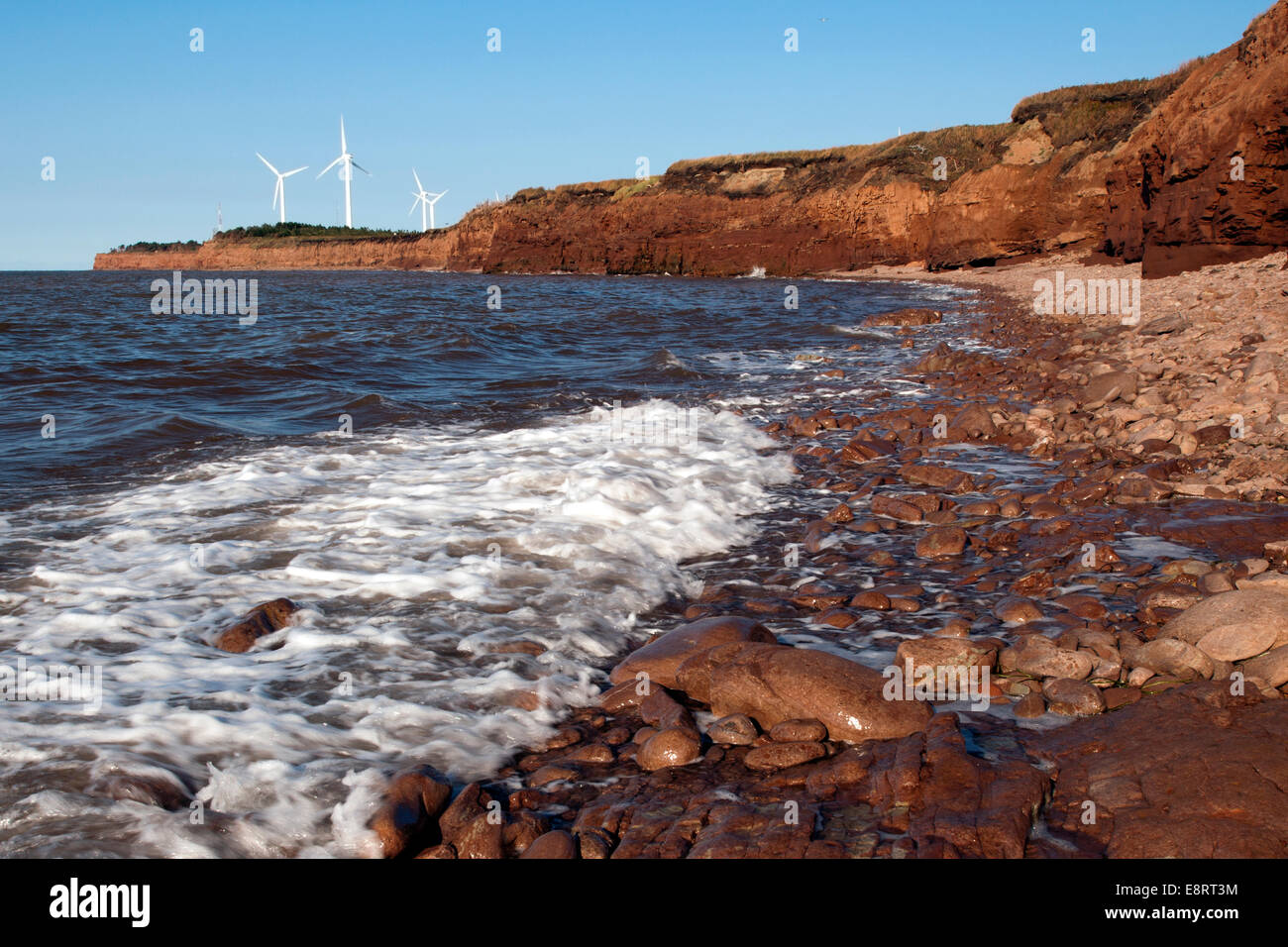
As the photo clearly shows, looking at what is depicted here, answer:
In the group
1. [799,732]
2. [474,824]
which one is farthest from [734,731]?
[474,824]

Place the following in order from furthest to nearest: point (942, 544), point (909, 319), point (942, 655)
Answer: point (909, 319)
point (942, 544)
point (942, 655)

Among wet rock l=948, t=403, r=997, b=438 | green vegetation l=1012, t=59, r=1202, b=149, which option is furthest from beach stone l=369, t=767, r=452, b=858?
green vegetation l=1012, t=59, r=1202, b=149

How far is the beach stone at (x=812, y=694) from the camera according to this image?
2.96 meters

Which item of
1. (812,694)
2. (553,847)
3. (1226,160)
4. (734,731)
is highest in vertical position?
(1226,160)

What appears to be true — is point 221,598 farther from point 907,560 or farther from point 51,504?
point 907,560

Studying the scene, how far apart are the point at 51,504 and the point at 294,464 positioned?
1762 millimetres

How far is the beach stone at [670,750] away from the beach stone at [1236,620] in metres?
1.90

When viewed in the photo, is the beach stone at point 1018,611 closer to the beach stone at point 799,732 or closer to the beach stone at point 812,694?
the beach stone at point 812,694

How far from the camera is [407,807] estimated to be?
2.64 meters

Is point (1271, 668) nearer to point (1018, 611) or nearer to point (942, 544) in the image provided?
point (1018, 611)

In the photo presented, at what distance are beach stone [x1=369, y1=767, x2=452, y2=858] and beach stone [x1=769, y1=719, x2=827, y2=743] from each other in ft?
3.71

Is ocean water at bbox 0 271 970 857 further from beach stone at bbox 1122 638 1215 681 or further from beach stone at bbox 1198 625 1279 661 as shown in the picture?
beach stone at bbox 1198 625 1279 661

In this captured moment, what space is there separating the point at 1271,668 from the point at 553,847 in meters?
2.41
